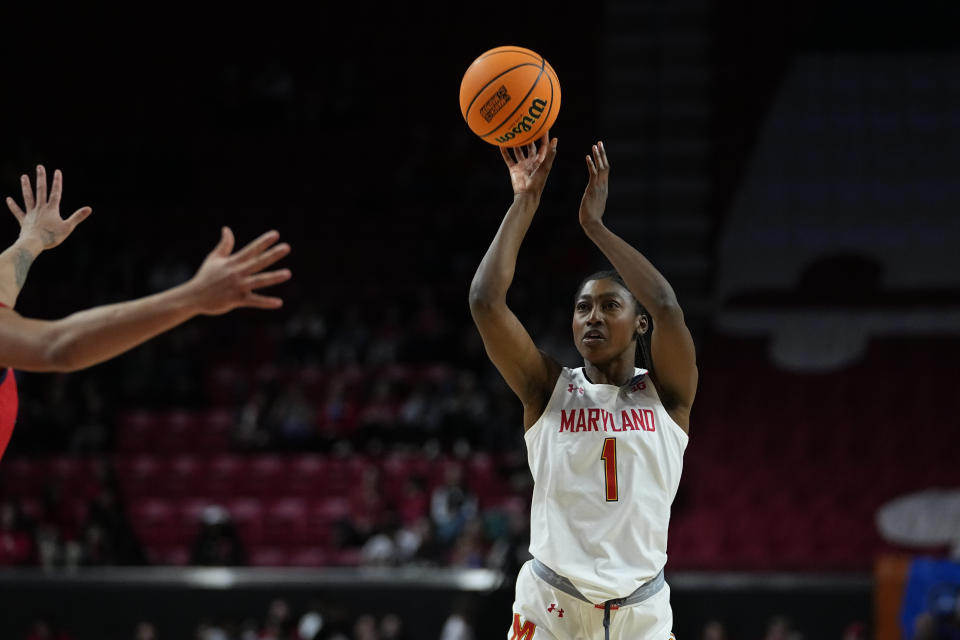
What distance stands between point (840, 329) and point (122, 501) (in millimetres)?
10183

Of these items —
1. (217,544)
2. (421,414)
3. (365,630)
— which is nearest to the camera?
(365,630)

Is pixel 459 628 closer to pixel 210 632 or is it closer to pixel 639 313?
pixel 210 632

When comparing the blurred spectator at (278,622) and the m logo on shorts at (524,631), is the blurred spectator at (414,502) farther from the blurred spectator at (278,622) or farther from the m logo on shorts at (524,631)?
the m logo on shorts at (524,631)

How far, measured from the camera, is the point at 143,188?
18641mm

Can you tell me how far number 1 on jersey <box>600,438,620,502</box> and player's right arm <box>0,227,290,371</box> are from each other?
5.46 ft

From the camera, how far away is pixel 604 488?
4535 millimetres

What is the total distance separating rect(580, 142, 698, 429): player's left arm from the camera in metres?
4.61

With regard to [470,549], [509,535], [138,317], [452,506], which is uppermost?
[138,317]

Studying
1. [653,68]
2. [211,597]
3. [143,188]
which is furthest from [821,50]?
[211,597]

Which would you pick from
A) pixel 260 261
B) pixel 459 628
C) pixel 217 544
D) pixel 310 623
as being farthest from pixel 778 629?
pixel 260 261

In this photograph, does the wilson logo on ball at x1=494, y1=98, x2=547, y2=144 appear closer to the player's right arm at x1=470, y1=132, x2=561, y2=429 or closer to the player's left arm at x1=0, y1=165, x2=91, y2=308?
the player's right arm at x1=470, y1=132, x2=561, y2=429

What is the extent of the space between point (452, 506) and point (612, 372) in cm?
859

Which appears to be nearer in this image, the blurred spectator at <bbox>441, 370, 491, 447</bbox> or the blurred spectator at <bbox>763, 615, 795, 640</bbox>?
the blurred spectator at <bbox>763, 615, 795, 640</bbox>

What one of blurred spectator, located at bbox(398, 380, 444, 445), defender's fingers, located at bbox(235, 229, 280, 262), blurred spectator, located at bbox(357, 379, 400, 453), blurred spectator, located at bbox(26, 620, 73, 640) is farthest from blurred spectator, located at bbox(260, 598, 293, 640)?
defender's fingers, located at bbox(235, 229, 280, 262)
